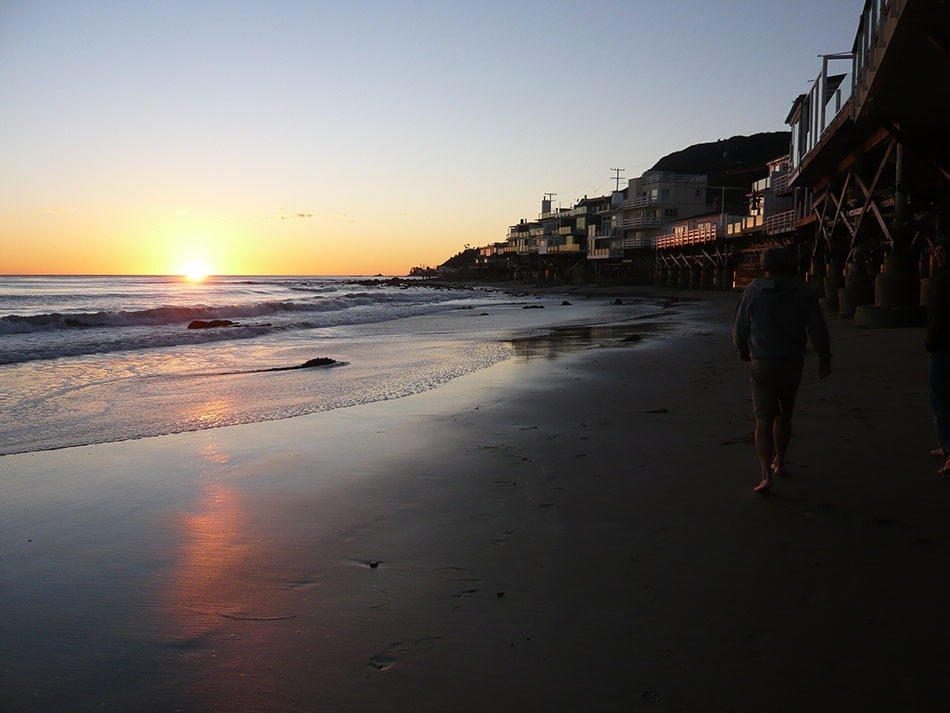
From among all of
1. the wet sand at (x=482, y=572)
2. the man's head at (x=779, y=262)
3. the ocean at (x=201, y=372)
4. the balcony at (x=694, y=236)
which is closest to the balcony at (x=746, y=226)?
the balcony at (x=694, y=236)

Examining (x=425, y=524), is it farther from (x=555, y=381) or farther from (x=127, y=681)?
(x=555, y=381)

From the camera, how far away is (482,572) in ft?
11.6

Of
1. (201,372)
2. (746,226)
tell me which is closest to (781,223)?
(746,226)

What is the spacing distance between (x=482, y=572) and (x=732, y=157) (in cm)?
17814

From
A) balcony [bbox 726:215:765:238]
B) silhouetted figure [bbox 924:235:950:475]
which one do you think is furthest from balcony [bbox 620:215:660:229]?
silhouetted figure [bbox 924:235:950:475]

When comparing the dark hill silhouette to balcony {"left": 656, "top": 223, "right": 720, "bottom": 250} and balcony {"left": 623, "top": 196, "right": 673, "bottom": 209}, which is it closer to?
balcony {"left": 623, "top": 196, "right": 673, "bottom": 209}

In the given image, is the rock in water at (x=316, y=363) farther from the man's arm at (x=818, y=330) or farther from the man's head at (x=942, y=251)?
the man's head at (x=942, y=251)

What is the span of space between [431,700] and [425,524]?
183 cm

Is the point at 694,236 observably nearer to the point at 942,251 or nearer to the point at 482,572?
the point at 942,251

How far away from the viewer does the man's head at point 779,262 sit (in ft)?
15.3

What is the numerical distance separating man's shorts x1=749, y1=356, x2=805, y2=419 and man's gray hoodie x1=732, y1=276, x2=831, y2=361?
5 cm

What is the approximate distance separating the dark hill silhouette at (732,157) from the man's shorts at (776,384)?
140702 mm

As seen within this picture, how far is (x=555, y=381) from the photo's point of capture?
10.4 m

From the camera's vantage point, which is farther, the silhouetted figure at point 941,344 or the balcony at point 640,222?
the balcony at point 640,222
